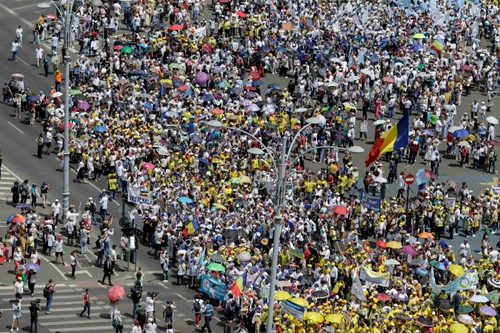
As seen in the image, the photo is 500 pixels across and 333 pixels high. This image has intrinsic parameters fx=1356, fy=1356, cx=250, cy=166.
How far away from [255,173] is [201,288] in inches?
449

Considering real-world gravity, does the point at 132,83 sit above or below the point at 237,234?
above

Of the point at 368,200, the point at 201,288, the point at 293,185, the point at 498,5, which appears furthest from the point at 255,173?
the point at 498,5

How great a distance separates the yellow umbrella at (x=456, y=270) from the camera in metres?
61.4

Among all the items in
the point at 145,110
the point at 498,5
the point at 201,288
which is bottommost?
the point at 201,288

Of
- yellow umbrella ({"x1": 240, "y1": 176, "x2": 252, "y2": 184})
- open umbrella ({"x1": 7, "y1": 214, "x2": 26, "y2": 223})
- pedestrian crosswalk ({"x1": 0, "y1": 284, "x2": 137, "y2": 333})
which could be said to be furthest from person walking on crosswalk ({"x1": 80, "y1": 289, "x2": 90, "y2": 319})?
yellow umbrella ({"x1": 240, "y1": 176, "x2": 252, "y2": 184})

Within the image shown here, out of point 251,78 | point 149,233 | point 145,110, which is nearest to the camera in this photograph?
point 149,233

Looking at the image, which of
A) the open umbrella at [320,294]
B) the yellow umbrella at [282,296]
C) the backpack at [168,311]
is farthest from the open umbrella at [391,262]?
the backpack at [168,311]

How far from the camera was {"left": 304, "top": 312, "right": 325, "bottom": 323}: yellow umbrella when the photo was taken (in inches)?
2185

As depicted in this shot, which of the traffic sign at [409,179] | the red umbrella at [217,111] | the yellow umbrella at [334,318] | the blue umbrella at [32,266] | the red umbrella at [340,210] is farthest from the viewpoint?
the red umbrella at [217,111]

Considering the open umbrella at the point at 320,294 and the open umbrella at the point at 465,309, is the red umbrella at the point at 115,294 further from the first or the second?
the open umbrella at the point at 465,309

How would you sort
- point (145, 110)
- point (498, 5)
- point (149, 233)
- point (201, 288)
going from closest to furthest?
point (201, 288) → point (149, 233) → point (145, 110) → point (498, 5)

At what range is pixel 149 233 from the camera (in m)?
66.4

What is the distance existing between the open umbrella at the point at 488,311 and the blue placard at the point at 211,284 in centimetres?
1131

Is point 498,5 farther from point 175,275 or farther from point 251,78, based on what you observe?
point 175,275
